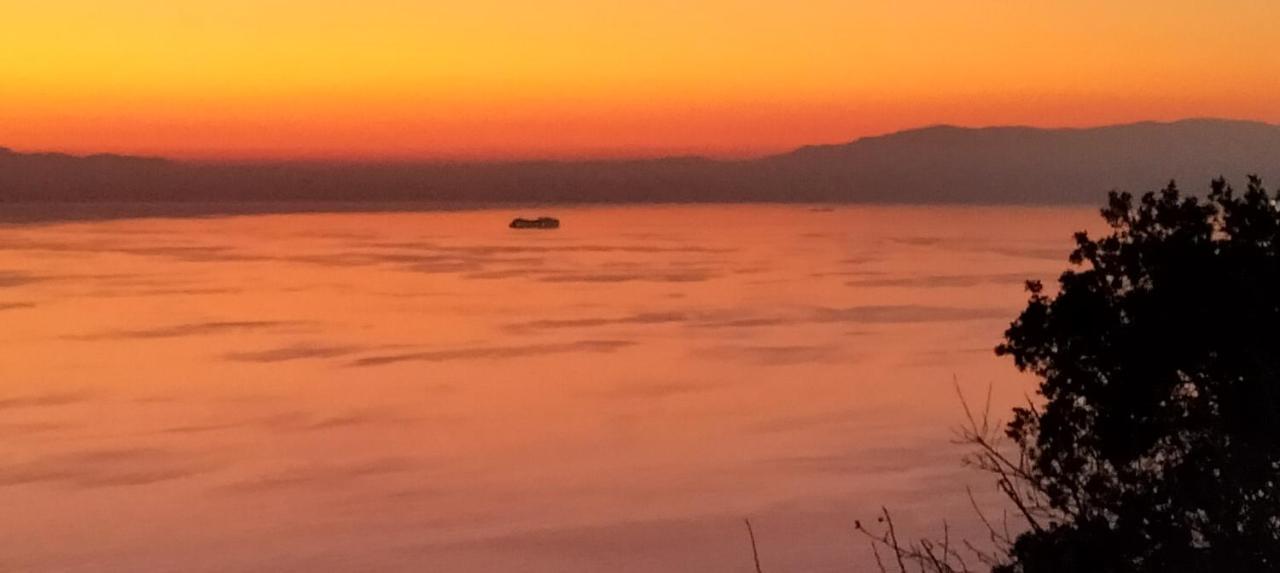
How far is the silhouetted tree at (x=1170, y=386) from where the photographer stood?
3.65 m

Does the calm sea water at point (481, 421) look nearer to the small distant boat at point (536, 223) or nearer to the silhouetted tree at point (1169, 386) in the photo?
the silhouetted tree at point (1169, 386)

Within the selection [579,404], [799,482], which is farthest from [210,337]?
[799,482]

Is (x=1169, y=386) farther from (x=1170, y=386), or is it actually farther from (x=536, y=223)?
(x=536, y=223)

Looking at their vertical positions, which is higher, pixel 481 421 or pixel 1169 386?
pixel 1169 386

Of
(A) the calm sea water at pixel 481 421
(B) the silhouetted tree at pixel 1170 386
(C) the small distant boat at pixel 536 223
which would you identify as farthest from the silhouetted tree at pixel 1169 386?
(C) the small distant boat at pixel 536 223

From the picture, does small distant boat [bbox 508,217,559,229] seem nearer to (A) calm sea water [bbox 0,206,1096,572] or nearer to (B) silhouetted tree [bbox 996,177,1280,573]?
(A) calm sea water [bbox 0,206,1096,572]

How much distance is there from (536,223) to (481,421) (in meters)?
54.1

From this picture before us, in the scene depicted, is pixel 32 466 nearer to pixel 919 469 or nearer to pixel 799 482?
pixel 799 482

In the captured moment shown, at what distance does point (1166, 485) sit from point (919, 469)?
6.96 metres

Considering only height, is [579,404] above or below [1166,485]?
below

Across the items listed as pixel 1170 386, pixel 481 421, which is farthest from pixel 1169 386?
pixel 481 421

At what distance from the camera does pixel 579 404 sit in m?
13.9

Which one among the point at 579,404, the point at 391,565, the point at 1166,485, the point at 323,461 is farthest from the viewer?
the point at 579,404

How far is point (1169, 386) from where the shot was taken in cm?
384
